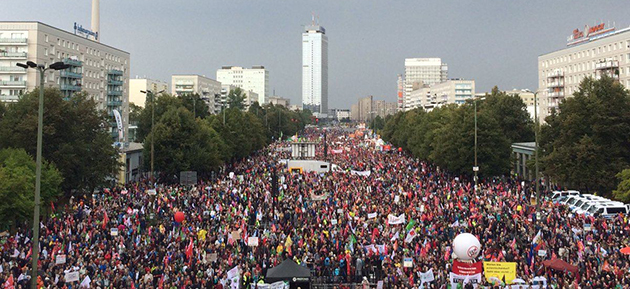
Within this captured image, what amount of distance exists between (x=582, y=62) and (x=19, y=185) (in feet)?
258

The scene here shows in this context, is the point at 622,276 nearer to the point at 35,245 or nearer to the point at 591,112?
the point at 35,245

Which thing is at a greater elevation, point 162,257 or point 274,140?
point 274,140

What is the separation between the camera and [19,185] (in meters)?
28.3

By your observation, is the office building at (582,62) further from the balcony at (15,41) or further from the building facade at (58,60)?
the balcony at (15,41)

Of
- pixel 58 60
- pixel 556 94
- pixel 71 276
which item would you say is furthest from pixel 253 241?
pixel 556 94

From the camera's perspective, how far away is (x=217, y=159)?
5494 cm

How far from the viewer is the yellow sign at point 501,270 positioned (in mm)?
18500

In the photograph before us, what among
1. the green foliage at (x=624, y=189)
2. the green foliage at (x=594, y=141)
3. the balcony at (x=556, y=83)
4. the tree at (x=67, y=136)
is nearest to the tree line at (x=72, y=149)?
the tree at (x=67, y=136)

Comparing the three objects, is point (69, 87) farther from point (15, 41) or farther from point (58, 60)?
point (15, 41)

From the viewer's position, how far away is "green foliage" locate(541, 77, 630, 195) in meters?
40.7

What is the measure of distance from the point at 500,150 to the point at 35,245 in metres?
46.0

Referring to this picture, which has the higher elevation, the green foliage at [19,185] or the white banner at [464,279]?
the green foliage at [19,185]

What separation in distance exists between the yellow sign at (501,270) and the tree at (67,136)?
2756cm

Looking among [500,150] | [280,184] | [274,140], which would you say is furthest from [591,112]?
[274,140]
